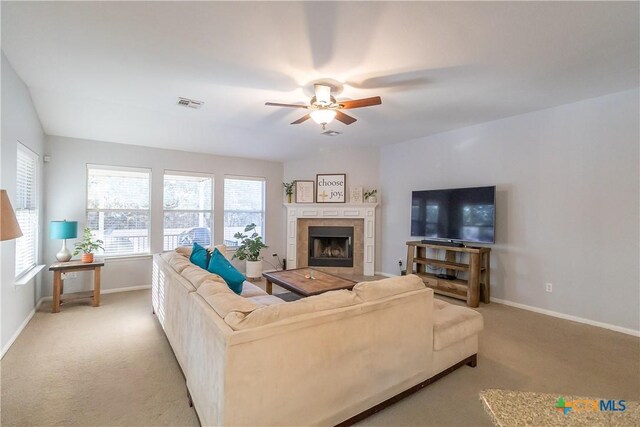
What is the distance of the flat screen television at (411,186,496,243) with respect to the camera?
413cm

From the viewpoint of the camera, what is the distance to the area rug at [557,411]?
701mm

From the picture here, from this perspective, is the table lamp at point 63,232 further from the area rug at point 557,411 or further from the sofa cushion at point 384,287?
the area rug at point 557,411

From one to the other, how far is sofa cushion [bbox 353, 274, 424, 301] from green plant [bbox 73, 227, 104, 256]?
4234mm

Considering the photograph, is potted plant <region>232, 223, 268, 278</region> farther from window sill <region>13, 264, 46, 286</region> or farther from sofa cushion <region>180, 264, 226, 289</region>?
sofa cushion <region>180, 264, 226, 289</region>

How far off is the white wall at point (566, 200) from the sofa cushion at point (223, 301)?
3.98 meters

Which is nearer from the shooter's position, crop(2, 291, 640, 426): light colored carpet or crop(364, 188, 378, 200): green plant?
crop(2, 291, 640, 426): light colored carpet

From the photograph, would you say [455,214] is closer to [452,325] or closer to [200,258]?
[452,325]

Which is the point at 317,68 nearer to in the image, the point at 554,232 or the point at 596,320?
the point at 554,232

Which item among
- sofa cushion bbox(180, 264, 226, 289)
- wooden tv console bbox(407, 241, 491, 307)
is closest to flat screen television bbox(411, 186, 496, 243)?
wooden tv console bbox(407, 241, 491, 307)

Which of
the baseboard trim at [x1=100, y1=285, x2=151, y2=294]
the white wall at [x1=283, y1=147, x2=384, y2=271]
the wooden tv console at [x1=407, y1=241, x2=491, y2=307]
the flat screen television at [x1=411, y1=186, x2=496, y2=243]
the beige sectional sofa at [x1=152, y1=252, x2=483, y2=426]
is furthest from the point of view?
the white wall at [x1=283, y1=147, x2=384, y2=271]

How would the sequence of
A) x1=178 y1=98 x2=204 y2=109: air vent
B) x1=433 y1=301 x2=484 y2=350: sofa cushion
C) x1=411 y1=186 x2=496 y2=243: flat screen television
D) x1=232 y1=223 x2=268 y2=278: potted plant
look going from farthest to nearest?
1. x1=232 y1=223 x2=268 y2=278: potted plant
2. x1=411 y1=186 x2=496 y2=243: flat screen television
3. x1=178 y1=98 x2=204 y2=109: air vent
4. x1=433 y1=301 x2=484 y2=350: sofa cushion

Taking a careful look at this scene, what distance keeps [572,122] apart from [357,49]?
312 centimetres

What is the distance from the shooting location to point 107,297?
4402 mm

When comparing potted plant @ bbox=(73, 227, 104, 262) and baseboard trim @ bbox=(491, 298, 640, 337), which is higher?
potted plant @ bbox=(73, 227, 104, 262)
